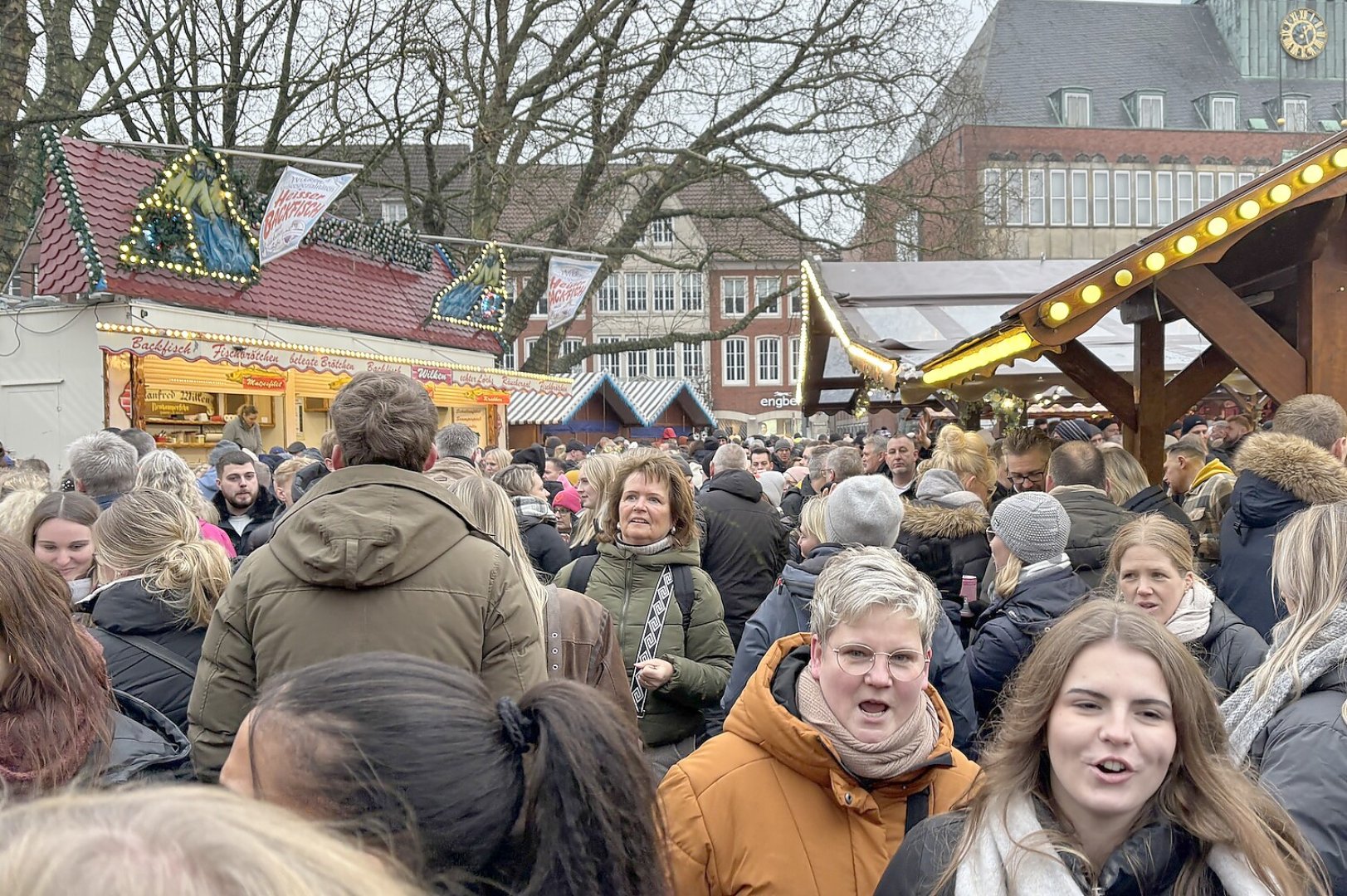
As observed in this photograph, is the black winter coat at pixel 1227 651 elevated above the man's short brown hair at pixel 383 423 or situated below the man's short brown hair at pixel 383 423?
below

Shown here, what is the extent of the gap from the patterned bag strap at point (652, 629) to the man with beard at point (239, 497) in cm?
306

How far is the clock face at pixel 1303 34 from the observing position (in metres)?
54.1

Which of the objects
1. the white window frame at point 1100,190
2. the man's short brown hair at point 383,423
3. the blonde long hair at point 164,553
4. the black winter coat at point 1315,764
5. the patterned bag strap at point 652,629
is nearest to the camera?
the black winter coat at point 1315,764

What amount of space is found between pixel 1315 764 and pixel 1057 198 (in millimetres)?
54880

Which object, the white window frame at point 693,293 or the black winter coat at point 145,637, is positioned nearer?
the black winter coat at point 145,637

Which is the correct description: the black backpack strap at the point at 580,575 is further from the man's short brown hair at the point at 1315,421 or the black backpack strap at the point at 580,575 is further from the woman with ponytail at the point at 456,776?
the man's short brown hair at the point at 1315,421

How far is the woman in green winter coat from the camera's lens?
3.85 m

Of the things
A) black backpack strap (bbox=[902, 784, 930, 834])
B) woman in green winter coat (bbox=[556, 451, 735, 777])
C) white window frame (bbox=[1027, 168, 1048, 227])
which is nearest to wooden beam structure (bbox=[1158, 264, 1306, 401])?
woman in green winter coat (bbox=[556, 451, 735, 777])

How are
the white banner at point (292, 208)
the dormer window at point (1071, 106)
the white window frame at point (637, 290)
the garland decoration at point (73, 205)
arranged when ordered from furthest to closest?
the white window frame at point (637, 290) → the dormer window at point (1071, 106) → the white banner at point (292, 208) → the garland decoration at point (73, 205)

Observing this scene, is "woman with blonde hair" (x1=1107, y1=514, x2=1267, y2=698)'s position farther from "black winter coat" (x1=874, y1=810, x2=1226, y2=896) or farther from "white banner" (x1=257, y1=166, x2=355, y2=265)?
"white banner" (x1=257, y1=166, x2=355, y2=265)

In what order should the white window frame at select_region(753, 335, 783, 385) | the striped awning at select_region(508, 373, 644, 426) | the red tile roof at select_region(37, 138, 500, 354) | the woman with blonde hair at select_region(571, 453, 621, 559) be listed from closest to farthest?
the woman with blonde hair at select_region(571, 453, 621, 559) → the red tile roof at select_region(37, 138, 500, 354) → the striped awning at select_region(508, 373, 644, 426) → the white window frame at select_region(753, 335, 783, 385)

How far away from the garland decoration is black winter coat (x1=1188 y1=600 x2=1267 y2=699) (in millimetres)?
12572

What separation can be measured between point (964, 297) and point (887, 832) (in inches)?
343

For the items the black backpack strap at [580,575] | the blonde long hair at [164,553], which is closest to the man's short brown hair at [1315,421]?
the black backpack strap at [580,575]
